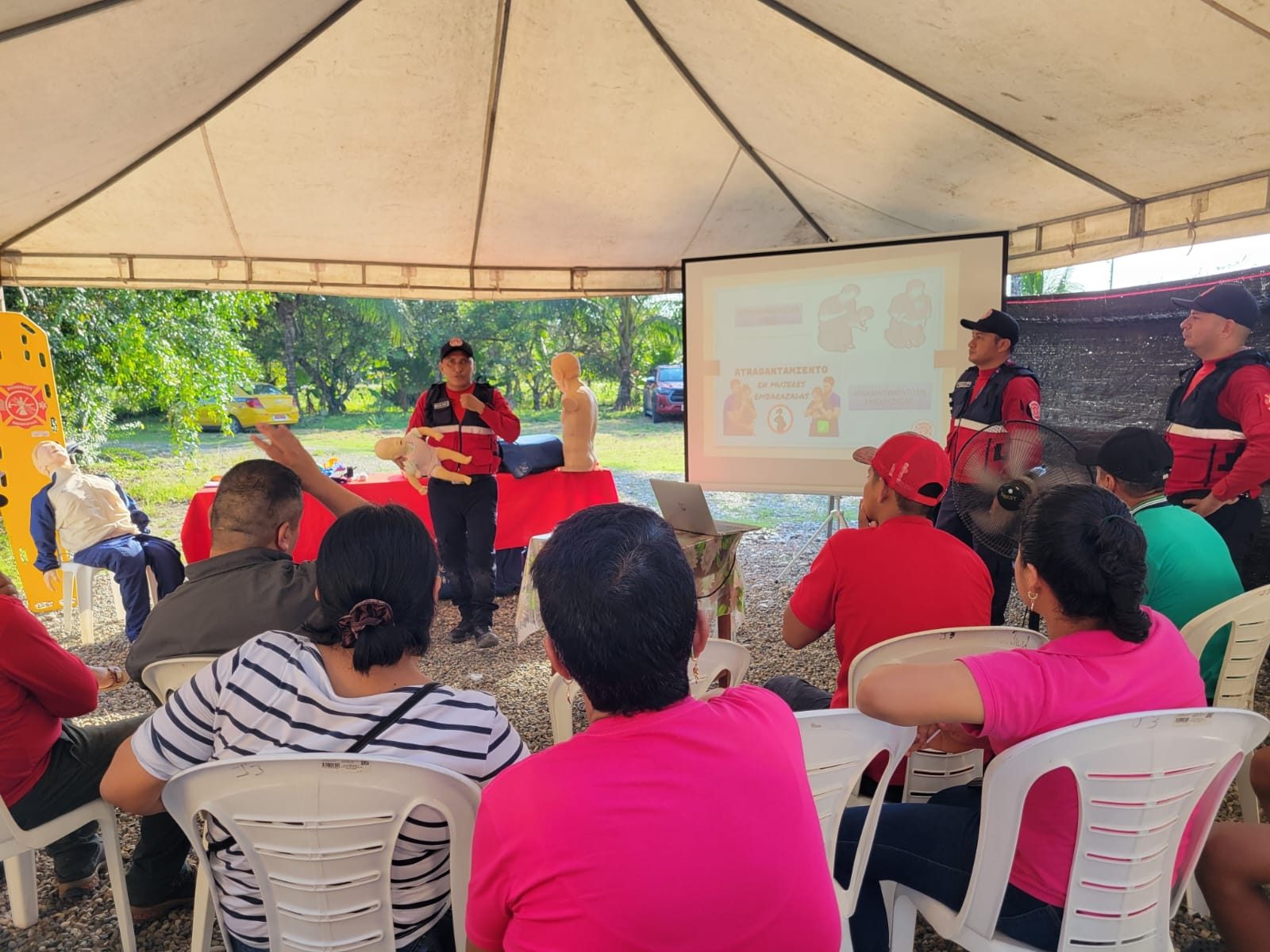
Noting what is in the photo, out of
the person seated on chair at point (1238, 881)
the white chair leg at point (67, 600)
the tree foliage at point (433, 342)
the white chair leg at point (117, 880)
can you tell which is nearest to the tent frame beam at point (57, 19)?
the white chair leg at point (117, 880)

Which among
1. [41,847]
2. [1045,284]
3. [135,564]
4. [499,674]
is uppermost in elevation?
[1045,284]

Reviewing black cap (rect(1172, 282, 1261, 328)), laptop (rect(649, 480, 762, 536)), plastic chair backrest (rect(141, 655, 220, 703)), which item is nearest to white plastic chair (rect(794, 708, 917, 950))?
plastic chair backrest (rect(141, 655, 220, 703))

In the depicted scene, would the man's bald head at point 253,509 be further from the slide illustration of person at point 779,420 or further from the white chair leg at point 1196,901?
the slide illustration of person at point 779,420

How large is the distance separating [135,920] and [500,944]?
1.66 m

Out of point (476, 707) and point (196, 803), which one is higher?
point (476, 707)

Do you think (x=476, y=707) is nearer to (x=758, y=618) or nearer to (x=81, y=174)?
(x=758, y=618)

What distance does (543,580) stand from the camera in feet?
2.77

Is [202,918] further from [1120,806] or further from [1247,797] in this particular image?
[1247,797]

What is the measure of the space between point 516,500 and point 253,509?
119 inches

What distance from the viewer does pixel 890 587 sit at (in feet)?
5.56

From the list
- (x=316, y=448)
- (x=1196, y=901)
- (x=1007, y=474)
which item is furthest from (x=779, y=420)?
(x=316, y=448)

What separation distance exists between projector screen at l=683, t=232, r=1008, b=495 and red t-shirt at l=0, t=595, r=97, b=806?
3719mm

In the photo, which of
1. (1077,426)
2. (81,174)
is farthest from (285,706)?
(1077,426)

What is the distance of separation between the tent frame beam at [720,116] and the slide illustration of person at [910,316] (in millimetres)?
851
